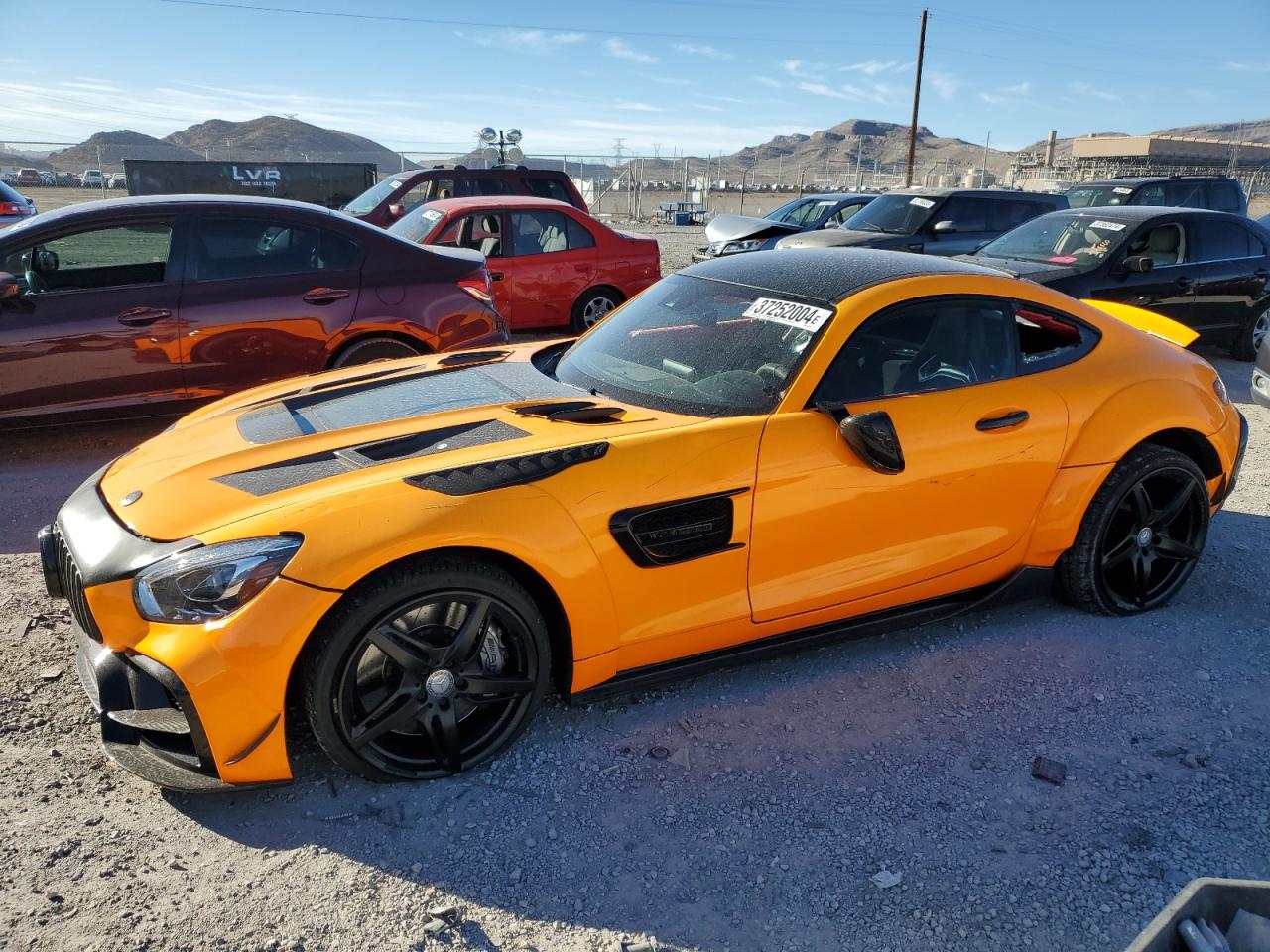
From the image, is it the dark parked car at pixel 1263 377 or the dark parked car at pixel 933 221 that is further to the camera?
the dark parked car at pixel 933 221

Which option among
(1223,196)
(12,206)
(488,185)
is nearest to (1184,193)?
(1223,196)

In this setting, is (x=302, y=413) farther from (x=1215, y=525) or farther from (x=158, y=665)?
(x=1215, y=525)

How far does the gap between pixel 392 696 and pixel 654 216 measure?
34.8 m

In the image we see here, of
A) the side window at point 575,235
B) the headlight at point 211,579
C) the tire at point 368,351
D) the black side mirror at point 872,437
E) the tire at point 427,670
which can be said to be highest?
the side window at point 575,235

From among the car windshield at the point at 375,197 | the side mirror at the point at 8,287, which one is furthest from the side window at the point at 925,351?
the car windshield at the point at 375,197

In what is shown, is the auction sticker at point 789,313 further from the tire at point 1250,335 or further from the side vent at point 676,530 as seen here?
the tire at point 1250,335

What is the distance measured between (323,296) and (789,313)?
3.57 m

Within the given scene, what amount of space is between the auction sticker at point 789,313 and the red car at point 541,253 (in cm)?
545

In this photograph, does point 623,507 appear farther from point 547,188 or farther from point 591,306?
point 547,188

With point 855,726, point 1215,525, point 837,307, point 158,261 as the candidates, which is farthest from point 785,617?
point 158,261

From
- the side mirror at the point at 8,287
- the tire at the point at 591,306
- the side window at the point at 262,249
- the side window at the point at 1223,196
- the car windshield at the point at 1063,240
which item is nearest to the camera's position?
the side mirror at the point at 8,287

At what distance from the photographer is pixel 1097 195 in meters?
13.4

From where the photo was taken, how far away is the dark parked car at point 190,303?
17.6ft

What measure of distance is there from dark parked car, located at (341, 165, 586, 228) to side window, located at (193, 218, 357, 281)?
5880 mm
